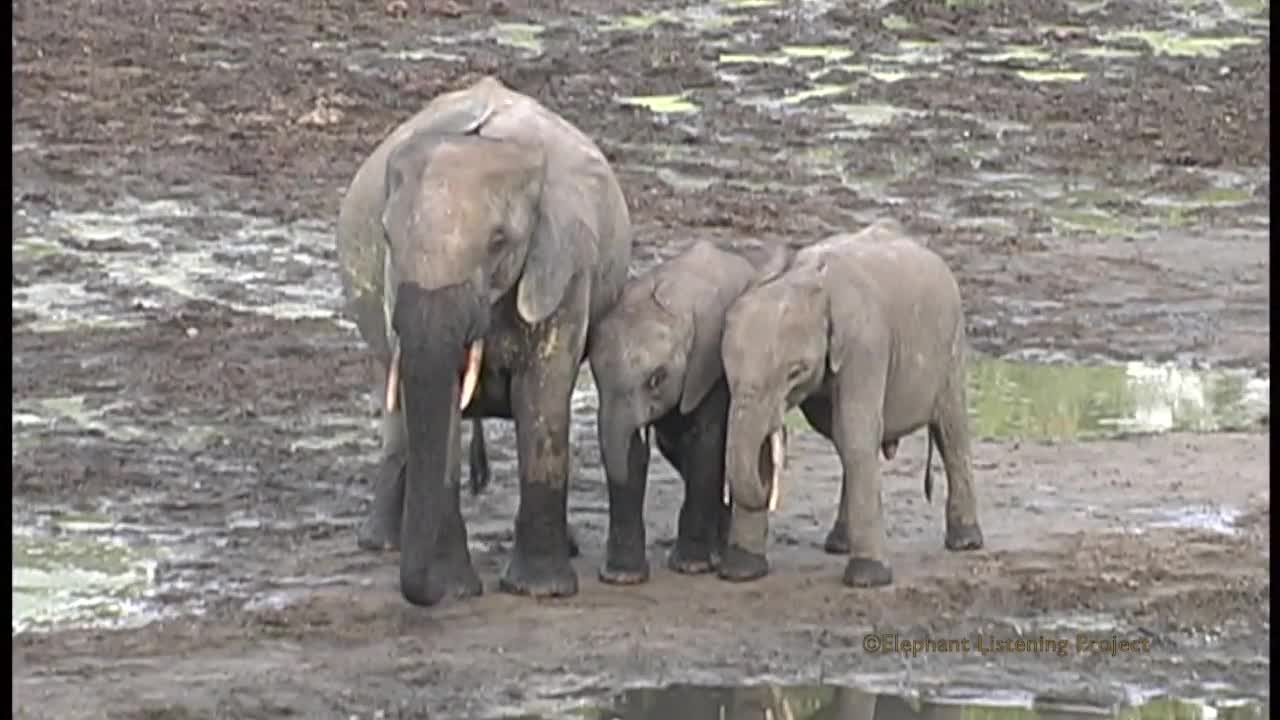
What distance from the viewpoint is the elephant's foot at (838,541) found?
11.8m

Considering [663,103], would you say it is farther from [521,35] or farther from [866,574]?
[866,574]

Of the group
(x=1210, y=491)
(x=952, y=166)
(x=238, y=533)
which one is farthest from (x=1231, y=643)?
(x=952, y=166)

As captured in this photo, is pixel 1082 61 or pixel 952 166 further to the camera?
pixel 1082 61

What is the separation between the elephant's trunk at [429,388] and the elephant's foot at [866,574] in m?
1.36

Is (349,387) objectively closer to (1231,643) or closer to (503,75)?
(1231,643)

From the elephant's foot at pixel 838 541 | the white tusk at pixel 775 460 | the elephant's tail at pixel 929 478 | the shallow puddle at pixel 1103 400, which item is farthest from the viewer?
the shallow puddle at pixel 1103 400

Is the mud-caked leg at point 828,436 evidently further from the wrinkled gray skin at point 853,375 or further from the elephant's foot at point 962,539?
the elephant's foot at point 962,539

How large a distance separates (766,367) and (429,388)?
46.0 inches

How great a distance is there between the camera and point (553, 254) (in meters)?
10.8

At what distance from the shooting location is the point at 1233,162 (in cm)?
2092

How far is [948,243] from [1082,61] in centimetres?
658

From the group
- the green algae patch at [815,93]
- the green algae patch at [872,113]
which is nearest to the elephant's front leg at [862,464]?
the green algae patch at [872,113]

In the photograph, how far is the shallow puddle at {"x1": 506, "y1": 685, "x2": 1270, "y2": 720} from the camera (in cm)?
998

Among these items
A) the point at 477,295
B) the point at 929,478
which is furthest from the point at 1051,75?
the point at 477,295
